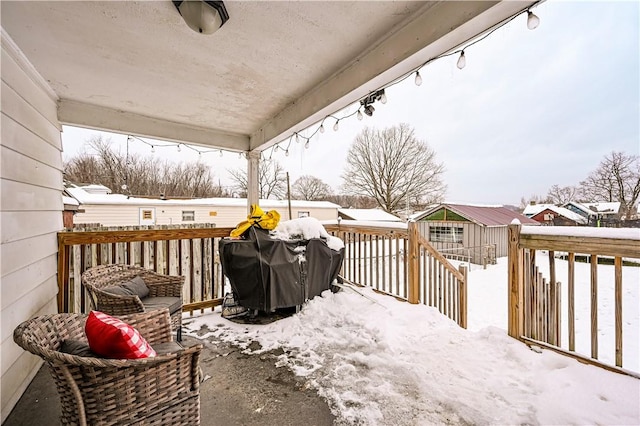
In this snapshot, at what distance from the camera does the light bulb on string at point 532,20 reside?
164 cm

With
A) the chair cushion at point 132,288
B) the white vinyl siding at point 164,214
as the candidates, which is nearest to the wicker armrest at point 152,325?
the chair cushion at point 132,288

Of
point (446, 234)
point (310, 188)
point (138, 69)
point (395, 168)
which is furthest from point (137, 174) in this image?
point (446, 234)

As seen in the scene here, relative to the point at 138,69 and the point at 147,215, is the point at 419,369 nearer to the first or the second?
the point at 138,69

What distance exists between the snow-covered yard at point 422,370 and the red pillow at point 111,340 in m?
1.20

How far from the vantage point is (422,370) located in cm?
202

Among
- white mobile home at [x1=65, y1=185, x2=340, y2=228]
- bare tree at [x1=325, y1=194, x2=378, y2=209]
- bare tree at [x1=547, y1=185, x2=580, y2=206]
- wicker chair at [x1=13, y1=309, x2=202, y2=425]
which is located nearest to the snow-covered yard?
wicker chair at [x1=13, y1=309, x2=202, y2=425]

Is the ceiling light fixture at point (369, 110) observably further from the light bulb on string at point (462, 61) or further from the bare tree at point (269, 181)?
the bare tree at point (269, 181)

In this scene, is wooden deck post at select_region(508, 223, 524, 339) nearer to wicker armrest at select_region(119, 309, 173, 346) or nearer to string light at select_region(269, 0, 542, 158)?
string light at select_region(269, 0, 542, 158)

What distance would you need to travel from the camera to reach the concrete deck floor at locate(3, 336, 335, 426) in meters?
1.61

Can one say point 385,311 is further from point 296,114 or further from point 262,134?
point 262,134

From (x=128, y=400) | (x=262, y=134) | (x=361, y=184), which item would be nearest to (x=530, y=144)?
(x=361, y=184)

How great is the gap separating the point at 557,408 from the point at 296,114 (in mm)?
3355

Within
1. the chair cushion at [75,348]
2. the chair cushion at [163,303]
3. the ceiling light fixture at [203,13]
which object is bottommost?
the chair cushion at [163,303]

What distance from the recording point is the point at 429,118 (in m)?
18.9
